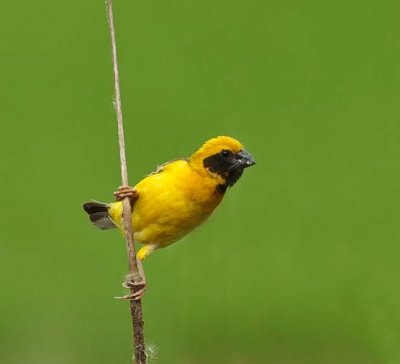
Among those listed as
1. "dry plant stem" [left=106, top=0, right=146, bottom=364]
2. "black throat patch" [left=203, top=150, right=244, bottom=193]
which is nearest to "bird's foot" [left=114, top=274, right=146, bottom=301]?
"dry plant stem" [left=106, top=0, right=146, bottom=364]

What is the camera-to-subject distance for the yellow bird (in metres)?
1.40

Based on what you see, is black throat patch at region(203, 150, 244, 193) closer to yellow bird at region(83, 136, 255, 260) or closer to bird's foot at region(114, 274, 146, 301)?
yellow bird at region(83, 136, 255, 260)

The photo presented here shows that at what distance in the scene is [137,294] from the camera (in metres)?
1.22

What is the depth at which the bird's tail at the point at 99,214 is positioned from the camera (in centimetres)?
160

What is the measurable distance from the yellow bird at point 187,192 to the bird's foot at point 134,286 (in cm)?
16

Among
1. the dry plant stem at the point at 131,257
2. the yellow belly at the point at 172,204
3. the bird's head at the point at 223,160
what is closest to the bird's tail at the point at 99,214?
the yellow belly at the point at 172,204

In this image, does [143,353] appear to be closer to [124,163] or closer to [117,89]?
[124,163]

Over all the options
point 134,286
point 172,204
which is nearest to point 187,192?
point 172,204

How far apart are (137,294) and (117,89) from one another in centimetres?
34

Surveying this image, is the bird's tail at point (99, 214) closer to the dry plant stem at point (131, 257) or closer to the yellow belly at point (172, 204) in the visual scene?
the yellow belly at point (172, 204)

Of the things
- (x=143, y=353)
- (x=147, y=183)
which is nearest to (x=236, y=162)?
(x=147, y=183)

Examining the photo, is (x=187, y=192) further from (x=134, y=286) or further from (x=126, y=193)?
(x=134, y=286)

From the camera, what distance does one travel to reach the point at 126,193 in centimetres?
136

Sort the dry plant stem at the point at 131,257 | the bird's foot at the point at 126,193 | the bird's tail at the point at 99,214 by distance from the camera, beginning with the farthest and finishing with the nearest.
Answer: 1. the bird's tail at the point at 99,214
2. the bird's foot at the point at 126,193
3. the dry plant stem at the point at 131,257
